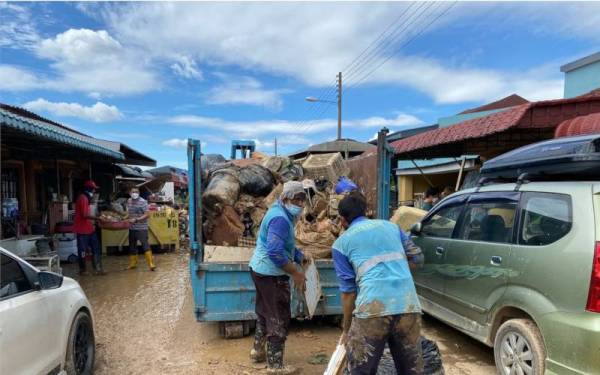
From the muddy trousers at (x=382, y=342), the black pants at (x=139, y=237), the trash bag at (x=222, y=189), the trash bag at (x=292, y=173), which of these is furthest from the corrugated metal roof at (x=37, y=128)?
the muddy trousers at (x=382, y=342)

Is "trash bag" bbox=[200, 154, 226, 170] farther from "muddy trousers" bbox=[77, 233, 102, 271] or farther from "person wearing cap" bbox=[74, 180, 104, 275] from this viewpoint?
"muddy trousers" bbox=[77, 233, 102, 271]

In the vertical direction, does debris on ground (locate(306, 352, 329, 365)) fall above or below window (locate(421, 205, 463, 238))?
below

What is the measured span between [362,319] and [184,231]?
1070 cm

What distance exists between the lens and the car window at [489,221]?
3.53m

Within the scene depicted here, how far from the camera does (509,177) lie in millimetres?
4137

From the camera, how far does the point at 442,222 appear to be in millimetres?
4574

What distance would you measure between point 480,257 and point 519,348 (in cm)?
82

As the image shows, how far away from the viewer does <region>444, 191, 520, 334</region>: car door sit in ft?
11.3

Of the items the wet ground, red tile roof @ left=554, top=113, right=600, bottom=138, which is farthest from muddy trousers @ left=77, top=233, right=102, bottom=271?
red tile roof @ left=554, top=113, right=600, bottom=138

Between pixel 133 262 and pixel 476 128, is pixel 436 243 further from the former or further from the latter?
pixel 133 262

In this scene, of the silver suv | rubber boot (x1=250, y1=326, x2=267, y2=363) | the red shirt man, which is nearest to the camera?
the silver suv

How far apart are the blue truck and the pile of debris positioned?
50 centimetres

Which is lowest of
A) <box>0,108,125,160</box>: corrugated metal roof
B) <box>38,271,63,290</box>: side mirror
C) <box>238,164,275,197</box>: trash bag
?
<box>38,271,63,290</box>: side mirror

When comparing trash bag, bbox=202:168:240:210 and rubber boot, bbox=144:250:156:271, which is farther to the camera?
rubber boot, bbox=144:250:156:271
